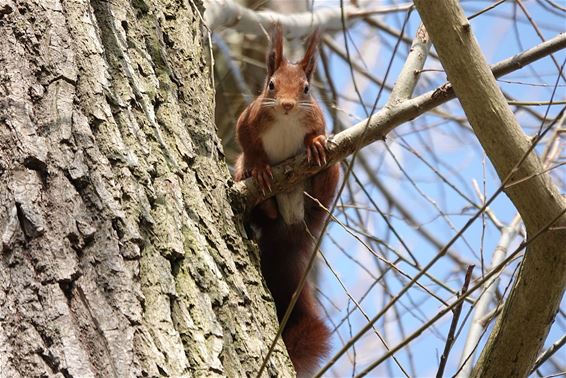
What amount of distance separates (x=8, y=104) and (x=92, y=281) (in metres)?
0.49

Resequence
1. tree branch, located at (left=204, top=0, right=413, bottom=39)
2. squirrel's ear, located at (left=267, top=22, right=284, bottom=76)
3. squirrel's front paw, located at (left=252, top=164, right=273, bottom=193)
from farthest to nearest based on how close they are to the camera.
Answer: tree branch, located at (left=204, top=0, right=413, bottom=39), squirrel's ear, located at (left=267, top=22, right=284, bottom=76), squirrel's front paw, located at (left=252, top=164, right=273, bottom=193)

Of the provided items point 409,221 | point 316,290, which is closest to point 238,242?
point 316,290

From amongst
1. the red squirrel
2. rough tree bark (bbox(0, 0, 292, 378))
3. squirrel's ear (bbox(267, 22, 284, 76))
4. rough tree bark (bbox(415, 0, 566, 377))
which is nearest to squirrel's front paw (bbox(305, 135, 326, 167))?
the red squirrel

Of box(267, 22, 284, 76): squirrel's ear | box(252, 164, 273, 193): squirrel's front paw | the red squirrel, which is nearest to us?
box(252, 164, 273, 193): squirrel's front paw

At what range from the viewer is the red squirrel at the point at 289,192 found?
3.03 meters

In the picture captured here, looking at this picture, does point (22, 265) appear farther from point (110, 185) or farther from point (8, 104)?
point (8, 104)

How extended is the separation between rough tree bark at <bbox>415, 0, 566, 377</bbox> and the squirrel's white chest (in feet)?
4.64

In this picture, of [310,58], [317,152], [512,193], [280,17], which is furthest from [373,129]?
[280,17]

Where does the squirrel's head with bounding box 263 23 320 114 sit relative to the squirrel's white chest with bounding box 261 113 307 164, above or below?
above

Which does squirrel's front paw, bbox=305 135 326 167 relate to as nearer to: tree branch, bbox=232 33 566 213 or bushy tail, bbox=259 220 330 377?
tree branch, bbox=232 33 566 213

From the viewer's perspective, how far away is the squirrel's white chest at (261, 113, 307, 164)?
3207 mm

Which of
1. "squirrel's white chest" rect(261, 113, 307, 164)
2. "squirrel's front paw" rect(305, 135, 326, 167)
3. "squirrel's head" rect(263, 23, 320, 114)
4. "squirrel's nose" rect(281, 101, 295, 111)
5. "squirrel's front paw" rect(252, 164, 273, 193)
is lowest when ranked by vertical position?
"squirrel's front paw" rect(252, 164, 273, 193)

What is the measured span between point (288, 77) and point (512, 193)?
1.71 meters

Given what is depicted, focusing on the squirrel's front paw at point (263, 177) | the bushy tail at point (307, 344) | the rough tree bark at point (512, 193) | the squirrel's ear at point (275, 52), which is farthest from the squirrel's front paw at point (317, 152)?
the rough tree bark at point (512, 193)
